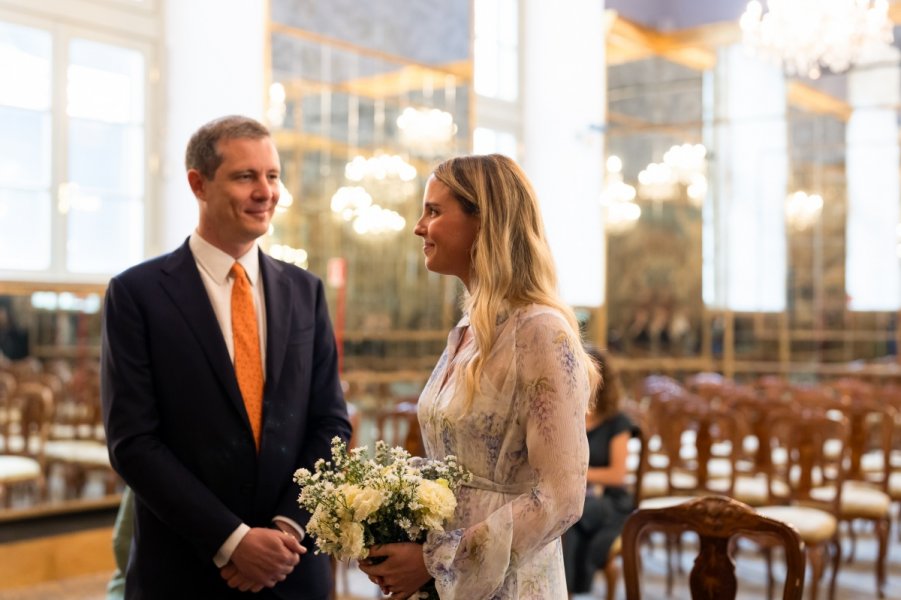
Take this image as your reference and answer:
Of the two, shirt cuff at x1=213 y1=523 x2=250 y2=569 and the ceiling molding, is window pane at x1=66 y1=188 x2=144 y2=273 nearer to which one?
shirt cuff at x1=213 y1=523 x2=250 y2=569

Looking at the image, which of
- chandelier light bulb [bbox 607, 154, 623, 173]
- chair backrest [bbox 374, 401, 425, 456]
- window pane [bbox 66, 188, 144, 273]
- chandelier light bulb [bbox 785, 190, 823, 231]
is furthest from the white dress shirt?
chandelier light bulb [bbox 785, 190, 823, 231]

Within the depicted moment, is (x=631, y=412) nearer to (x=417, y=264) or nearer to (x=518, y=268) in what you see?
(x=417, y=264)

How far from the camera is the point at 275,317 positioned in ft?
7.99

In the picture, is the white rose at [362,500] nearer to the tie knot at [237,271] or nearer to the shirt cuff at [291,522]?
the shirt cuff at [291,522]

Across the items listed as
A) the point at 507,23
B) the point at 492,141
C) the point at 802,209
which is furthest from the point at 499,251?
the point at 802,209

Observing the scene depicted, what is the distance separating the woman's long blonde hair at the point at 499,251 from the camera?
1908mm

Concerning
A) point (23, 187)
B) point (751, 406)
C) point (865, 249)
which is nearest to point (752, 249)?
point (865, 249)

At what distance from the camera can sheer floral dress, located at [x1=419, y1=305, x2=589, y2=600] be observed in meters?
1.80

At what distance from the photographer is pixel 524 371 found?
1854 millimetres

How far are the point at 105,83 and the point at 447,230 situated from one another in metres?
6.27

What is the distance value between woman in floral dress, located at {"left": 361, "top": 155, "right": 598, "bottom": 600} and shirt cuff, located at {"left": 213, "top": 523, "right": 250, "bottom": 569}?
1.55 ft

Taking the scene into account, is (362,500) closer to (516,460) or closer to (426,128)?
(516,460)

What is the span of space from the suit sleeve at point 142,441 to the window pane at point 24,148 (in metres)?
5.20

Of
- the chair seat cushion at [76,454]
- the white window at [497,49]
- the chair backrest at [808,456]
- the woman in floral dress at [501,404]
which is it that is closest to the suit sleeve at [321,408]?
the woman in floral dress at [501,404]
